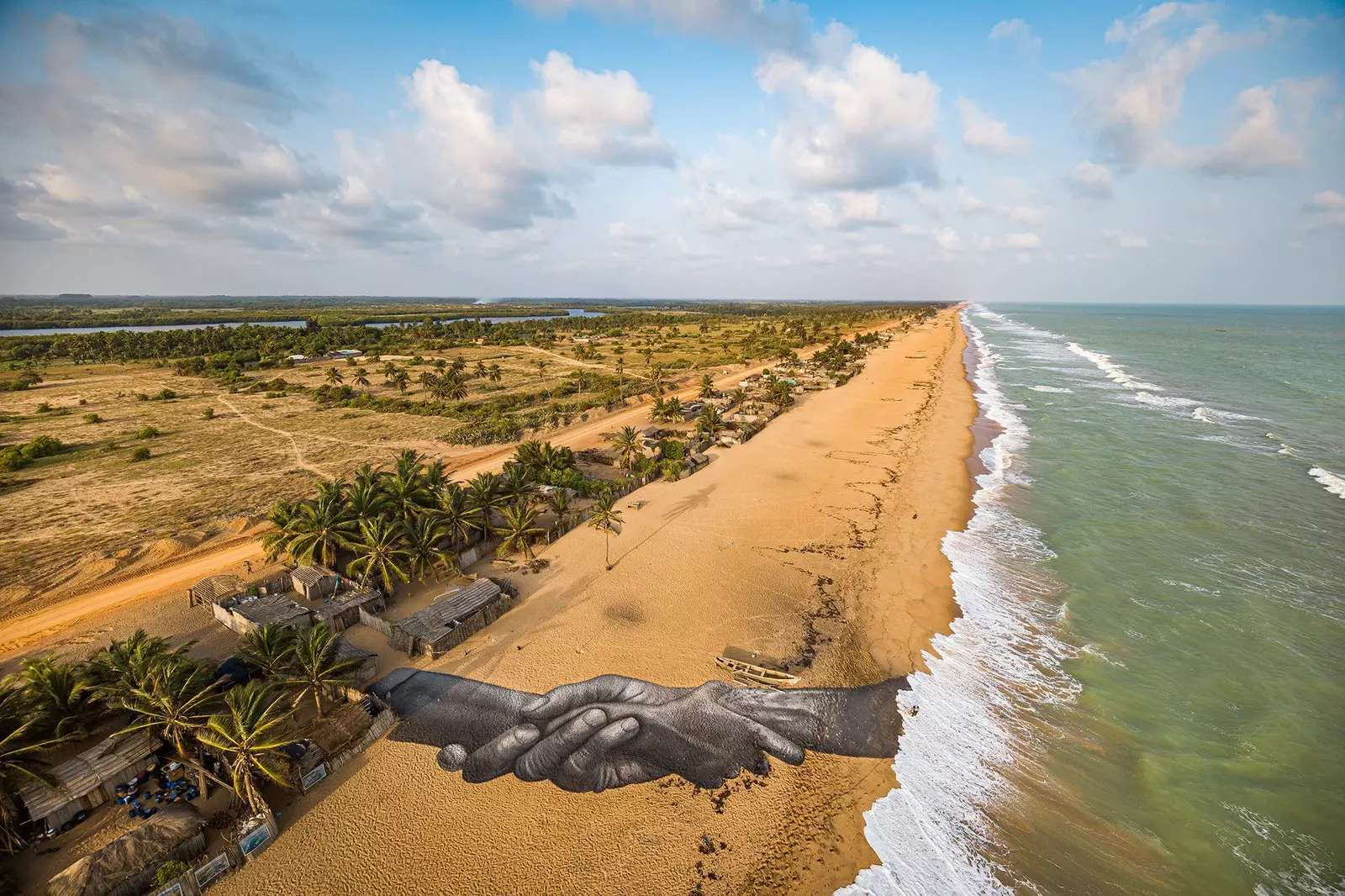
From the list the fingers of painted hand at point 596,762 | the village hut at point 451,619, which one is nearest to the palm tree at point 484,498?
the village hut at point 451,619

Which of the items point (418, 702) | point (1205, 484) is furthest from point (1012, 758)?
point (1205, 484)

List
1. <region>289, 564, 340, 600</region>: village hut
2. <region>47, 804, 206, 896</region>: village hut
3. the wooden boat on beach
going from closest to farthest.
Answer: <region>47, 804, 206, 896</region>: village hut → the wooden boat on beach → <region>289, 564, 340, 600</region>: village hut

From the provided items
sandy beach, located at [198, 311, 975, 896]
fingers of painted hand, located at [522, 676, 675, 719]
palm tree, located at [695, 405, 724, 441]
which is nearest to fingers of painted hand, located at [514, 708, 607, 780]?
sandy beach, located at [198, 311, 975, 896]

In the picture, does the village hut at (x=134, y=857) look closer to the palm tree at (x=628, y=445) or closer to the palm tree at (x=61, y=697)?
the palm tree at (x=61, y=697)

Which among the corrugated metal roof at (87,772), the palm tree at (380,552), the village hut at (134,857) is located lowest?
the village hut at (134,857)

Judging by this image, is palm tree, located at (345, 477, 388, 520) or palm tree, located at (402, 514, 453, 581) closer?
palm tree, located at (402, 514, 453, 581)

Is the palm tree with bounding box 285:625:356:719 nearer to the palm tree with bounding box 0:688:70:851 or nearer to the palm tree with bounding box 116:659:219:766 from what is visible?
the palm tree with bounding box 116:659:219:766

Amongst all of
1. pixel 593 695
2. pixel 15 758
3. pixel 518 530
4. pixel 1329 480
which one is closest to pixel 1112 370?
pixel 1329 480
